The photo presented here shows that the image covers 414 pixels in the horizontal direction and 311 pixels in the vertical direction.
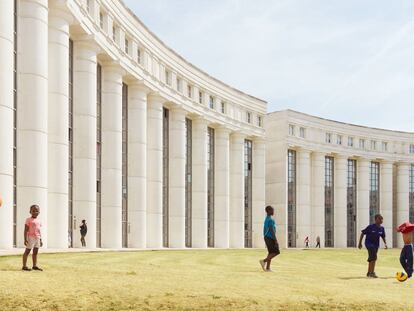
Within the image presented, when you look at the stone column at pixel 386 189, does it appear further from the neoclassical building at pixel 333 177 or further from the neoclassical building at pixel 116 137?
the neoclassical building at pixel 116 137

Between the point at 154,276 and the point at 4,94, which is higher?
the point at 4,94

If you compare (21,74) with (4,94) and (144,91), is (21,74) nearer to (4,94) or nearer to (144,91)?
(4,94)

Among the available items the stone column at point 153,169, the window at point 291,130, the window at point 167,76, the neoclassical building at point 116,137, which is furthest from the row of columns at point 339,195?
the stone column at point 153,169

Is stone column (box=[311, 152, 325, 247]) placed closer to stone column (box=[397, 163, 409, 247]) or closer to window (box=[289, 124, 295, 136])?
window (box=[289, 124, 295, 136])

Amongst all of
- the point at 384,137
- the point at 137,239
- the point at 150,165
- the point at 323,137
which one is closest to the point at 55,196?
the point at 137,239

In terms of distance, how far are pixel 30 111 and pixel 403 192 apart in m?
84.0

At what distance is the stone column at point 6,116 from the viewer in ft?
105

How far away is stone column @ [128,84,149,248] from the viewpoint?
179 ft

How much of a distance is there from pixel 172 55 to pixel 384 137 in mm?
53340

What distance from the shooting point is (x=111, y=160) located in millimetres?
50031

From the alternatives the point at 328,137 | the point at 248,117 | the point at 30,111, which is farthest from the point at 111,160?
the point at 328,137

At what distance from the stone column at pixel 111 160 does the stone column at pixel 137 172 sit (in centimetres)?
431

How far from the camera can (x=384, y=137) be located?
105000mm

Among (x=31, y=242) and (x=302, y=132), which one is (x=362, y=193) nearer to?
(x=302, y=132)
